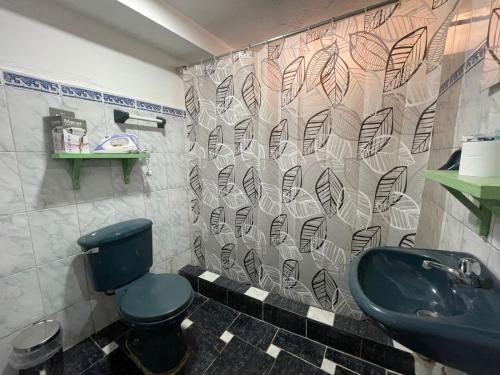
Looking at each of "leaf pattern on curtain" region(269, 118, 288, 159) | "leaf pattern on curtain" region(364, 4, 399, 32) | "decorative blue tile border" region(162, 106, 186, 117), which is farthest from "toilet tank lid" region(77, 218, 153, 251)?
"leaf pattern on curtain" region(364, 4, 399, 32)

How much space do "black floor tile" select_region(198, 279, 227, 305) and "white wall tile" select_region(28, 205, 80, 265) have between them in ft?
3.13

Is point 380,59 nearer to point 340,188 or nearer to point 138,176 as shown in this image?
point 340,188

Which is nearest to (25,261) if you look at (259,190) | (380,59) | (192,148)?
(192,148)

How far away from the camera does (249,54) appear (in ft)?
4.71

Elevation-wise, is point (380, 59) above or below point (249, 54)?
below

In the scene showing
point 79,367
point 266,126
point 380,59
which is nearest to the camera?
point 380,59

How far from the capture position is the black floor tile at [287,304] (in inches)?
56.4

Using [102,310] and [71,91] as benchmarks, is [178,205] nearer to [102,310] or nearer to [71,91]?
[102,310]

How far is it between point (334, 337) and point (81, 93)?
6.98ft

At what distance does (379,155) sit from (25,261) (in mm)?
1963

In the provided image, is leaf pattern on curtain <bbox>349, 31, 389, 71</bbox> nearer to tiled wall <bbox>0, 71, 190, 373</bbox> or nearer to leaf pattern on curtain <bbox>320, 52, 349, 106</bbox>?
leaf pattern on curtain <bbox>320, 52, 349, 106</bbox>

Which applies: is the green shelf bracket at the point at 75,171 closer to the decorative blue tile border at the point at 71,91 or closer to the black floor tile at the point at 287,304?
the decorative blue tile border at the point at 71,91

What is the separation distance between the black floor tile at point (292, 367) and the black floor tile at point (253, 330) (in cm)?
13

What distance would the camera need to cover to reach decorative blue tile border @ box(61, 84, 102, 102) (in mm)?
1197
